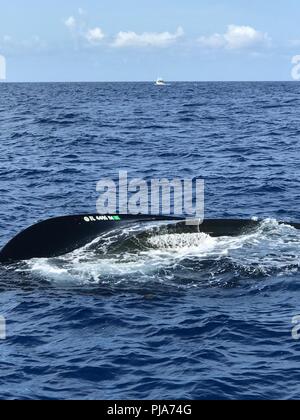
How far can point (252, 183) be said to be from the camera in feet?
126

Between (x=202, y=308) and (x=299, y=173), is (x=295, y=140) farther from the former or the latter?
(x=202, y=308)

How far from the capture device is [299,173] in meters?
41.7

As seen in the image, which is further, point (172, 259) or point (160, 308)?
point (172, 259)

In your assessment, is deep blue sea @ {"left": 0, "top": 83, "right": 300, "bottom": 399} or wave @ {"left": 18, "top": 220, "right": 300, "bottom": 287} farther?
wave @ {"left": 18, "top": 220, "right": 300, "bottom": 287}

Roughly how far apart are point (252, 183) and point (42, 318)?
75.3ft

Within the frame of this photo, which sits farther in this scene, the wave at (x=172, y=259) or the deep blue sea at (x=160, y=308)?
the wave at (x=172, y=259)

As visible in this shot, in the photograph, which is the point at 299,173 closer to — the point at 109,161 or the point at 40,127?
the point at 109,161

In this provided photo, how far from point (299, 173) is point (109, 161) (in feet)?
43.7

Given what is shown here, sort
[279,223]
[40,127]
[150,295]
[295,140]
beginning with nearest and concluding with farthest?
[150,295], [279,223], [295,140], [40,127]

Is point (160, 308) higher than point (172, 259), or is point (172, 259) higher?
point (172, 259)
